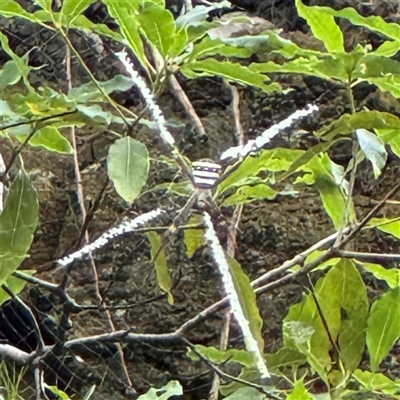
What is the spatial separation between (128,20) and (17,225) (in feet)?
0.60

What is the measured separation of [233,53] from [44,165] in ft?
1.75

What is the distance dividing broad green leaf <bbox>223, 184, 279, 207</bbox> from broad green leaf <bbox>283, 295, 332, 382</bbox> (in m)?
0.10

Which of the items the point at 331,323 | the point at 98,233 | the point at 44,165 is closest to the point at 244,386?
the point at 331,323

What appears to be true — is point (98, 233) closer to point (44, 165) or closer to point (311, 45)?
point (44, 165)

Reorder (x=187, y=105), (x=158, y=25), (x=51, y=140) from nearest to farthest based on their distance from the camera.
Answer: (x=158, y=25), (x=51, y=140), (x=187, y=105)

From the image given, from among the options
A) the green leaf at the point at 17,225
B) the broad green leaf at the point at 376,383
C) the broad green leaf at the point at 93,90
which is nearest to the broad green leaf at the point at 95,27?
the broad green leaf at the point at 93,90

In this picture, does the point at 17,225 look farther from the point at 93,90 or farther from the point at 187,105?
the point at 187,105

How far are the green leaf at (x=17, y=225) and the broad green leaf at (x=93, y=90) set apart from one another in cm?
8

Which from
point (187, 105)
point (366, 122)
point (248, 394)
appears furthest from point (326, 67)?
point (187, 105)

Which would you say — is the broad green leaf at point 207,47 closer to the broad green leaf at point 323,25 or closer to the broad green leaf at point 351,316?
the broad green leaf at point 323,25

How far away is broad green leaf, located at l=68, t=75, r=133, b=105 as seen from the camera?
1.91ft

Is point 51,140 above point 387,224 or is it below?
above

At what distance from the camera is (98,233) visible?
3.04 feet

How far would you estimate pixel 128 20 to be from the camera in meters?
0.56
